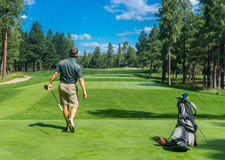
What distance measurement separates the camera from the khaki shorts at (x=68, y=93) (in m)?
6.90

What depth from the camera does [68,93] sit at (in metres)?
6.92

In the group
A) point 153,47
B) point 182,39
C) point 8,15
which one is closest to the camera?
point 8,15

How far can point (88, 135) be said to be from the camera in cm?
638

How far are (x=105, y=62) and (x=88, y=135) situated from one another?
173 metres

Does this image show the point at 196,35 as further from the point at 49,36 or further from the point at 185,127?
the point at 49,36

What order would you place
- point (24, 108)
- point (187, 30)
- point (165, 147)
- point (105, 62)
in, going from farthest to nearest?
point (105, 62) < point (187, 30) < point (24, 108) < point (165, 147)

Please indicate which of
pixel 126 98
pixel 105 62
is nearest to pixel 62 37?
pixel 105 62

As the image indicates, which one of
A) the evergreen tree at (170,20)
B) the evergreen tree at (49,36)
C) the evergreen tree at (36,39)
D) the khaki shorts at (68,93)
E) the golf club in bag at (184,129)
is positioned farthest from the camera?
the evergreen tree at (49,36)

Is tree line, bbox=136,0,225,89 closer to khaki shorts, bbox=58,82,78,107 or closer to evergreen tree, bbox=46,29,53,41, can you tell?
khaki shorts, bbox=58,82,78,107

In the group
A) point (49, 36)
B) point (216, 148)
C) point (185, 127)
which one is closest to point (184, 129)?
point (185, 127)

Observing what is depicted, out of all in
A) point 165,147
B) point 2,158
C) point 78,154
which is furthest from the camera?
point 165,147

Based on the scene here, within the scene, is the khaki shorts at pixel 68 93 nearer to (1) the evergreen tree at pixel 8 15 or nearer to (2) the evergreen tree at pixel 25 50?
(1) the evergreen tree at pixel 8 15

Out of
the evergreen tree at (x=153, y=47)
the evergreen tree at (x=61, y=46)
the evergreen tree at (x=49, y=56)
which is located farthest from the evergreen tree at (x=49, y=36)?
the evergreen tree at (x=153, y=47)

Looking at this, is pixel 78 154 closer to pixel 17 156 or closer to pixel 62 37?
pixel 17 156
